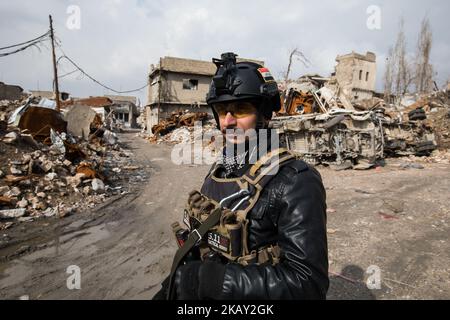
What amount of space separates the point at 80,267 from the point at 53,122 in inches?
320

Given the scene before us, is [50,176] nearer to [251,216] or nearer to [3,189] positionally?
[3,189]

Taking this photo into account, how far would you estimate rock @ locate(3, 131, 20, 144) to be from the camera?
25.9 feet

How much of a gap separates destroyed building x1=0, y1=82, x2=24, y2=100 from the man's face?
37411mm

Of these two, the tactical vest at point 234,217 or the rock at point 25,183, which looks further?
the rock at point 25,183

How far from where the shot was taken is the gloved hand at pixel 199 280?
1.21 m

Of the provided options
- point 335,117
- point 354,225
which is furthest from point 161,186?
point 335,117

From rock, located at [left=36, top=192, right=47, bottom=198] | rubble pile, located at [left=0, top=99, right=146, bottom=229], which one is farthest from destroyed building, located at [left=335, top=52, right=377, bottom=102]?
rock, located at [left=36, top=192, right=47, bottom=198]

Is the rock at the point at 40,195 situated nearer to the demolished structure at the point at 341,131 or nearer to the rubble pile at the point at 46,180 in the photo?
the rubble pile at the point at 46,180

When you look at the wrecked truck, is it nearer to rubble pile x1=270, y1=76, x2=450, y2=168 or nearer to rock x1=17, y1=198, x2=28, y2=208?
rubble pile x1=270, y1=76, x2=450, y2=168

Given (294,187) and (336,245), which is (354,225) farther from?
(294,187)

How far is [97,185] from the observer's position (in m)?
7.58

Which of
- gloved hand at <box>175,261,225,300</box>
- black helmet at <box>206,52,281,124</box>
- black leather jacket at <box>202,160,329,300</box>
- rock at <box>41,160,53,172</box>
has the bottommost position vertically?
rock at <box>41,160,53,172</box>

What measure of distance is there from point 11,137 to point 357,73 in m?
32.8

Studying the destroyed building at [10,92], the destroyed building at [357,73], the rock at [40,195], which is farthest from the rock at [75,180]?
the destroyed building at [10,92]
